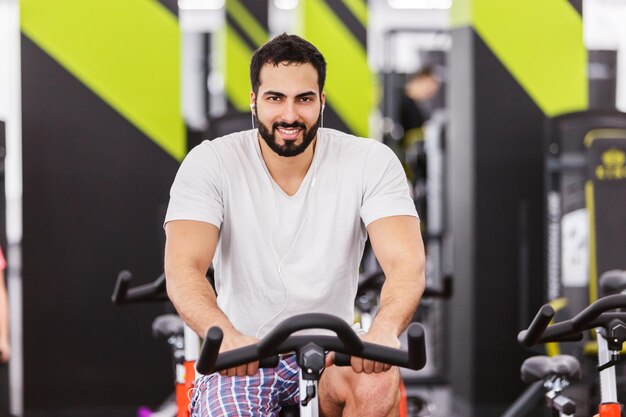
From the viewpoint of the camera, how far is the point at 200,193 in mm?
2215

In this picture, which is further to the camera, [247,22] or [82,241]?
[247,22]

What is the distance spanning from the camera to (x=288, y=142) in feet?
7.18

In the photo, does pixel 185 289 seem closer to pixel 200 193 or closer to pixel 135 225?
pixel 200 193

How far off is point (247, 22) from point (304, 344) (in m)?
3.75

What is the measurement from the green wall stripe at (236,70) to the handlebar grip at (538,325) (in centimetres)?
349

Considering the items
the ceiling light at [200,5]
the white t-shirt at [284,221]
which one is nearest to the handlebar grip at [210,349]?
the white t-shirt at [284,221]

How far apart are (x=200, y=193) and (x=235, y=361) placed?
65 centimetres

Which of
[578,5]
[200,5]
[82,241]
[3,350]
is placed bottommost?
[3,350]

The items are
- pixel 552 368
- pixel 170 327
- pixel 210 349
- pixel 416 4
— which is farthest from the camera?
pixel 416 4

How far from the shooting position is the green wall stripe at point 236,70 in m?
5.49

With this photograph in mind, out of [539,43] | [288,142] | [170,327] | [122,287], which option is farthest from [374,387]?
[539,43]

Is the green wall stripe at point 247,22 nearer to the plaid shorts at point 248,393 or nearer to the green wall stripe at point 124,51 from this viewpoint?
the green wall stripe at point 124,51

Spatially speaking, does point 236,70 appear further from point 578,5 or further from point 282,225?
point 282,225

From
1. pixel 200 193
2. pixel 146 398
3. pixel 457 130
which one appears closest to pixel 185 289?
pixel 200 193
